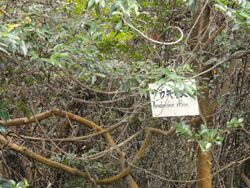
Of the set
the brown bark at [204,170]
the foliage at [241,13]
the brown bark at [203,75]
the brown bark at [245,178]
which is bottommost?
the brown bark at [245,178]

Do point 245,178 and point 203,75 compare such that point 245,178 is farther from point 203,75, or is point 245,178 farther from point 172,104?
point 172,104

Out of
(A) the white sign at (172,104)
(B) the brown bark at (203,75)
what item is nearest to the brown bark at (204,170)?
(B) the brown bark at (203,75)

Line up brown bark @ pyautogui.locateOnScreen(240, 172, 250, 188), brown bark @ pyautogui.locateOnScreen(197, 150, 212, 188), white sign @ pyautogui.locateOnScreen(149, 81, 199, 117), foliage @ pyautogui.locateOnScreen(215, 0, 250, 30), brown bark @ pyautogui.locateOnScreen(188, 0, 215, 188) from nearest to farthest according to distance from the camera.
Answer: foliage @ pyautogui.locateOnScreen(215, 0, 250, 30) < white sign @ pyautogui.locateOnScreen(149, 81, 199, 117) < brown bark @ pyautogui.locateOnScreen(188, 0, 215, 188) < brown bark @ pyautogui.locateOnScreen(197, 150, 212, 188) < brown bark @ pyautogui.locateOnScreen(240, 172, 250, 188)

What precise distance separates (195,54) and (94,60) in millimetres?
535

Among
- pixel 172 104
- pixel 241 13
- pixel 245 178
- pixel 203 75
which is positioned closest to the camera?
pixel 241 13

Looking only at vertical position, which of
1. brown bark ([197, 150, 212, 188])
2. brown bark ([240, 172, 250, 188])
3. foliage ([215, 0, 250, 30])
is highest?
foliage ([215, 0, 250, 30])

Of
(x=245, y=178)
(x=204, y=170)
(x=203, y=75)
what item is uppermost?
(x=203, y=75)

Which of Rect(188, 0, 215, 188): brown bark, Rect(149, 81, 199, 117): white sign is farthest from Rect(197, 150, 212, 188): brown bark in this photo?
Rect(149, 81, 199, 117): white sign

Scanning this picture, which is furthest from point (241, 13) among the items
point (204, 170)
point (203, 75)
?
point (204, 170)

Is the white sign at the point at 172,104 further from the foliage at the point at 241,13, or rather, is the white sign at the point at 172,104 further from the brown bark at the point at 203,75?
the foliage at the point at 241,13

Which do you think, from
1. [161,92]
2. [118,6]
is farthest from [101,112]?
[118,6]

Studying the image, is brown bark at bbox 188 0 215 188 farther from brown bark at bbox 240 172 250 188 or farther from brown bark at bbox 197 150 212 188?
brown bark at bbox 240 172 250 188

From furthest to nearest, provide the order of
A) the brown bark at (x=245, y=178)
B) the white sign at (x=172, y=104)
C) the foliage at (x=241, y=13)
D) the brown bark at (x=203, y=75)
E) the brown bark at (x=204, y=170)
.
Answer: the brown bark at (x=245, y=178), the brown bark at (x=204, y=170), the brown bark at (x=203, y=75), the white sign at (x=172, y=104), the foliage at (x=241, y=13)

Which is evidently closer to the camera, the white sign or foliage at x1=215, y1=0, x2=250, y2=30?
foliage at x1=215, y1=0, x2=250, y2=30
